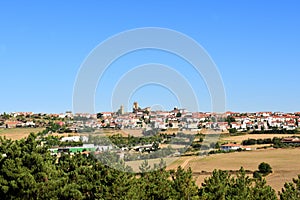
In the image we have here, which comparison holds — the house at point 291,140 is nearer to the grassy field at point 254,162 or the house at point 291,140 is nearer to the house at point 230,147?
the grassy field at point 254,162

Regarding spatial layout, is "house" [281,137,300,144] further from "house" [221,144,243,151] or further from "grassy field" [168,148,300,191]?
"house" [221,144,243,151]

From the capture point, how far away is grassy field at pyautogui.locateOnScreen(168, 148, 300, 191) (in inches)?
1479

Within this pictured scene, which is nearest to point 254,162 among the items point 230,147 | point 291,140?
point 230,147

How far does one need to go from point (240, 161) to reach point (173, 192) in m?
29.7

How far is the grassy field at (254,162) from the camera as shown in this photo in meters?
37.6

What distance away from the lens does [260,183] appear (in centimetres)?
1759

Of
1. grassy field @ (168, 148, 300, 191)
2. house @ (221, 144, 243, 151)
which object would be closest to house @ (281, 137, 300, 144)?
grassy field @ (168, 148, 300, 191)

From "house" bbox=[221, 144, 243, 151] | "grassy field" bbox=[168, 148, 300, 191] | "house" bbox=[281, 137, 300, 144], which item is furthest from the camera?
"house" bbox=[281, 137, 300, 144]

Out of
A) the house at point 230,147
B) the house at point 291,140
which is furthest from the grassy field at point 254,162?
the house at point 291,140

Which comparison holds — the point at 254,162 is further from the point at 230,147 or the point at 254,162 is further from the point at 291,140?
Answer: the point at 291,140

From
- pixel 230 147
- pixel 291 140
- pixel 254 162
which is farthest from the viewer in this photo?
pixel 291 140

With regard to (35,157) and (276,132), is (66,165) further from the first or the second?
(276,132)

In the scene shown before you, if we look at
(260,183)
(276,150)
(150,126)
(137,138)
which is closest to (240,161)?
(276,150)

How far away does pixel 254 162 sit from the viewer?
43.7 meters
